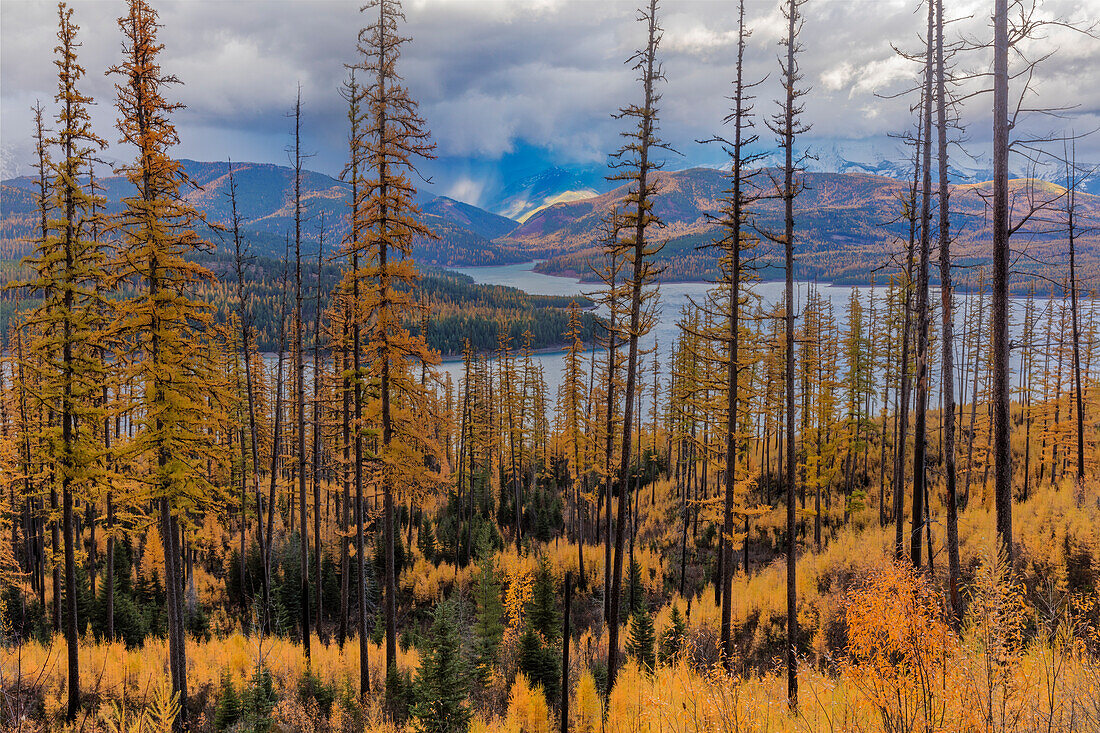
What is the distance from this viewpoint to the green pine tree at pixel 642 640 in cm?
1441

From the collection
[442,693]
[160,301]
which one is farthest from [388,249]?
[442,693]

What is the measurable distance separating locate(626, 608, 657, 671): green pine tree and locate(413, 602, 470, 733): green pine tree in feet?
20.5

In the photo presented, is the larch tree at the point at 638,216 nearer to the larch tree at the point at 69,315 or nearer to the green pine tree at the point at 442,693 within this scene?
the green pine tree at the point at 442,693

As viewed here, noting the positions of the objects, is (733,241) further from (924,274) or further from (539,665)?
(539,665)

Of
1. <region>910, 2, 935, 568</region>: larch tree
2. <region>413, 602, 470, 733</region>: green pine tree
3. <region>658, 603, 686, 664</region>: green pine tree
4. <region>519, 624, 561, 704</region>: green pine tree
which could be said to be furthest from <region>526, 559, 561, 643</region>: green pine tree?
<region>910, 2, 935, 568</region>: larch tree

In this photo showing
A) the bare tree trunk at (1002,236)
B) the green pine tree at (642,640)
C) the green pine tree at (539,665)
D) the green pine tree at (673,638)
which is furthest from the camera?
the green pine tree at (642,640)

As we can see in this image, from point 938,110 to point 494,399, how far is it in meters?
33.4

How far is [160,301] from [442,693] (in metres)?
9.95

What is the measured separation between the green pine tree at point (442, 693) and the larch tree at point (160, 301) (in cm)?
553

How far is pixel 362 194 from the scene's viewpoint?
12547 mm

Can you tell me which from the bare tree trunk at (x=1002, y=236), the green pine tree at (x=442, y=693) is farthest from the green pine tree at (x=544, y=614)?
the bare tree trunk at (x=1002, y=236)

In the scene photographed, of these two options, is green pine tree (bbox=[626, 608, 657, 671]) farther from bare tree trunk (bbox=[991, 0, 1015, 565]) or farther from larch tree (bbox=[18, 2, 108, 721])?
larch tree (bbox=[18, 2, 108, 721])

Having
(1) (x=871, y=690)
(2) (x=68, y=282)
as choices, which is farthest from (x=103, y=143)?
(1) (x=871, y=690)

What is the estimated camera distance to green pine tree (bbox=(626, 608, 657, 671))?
1441cm
